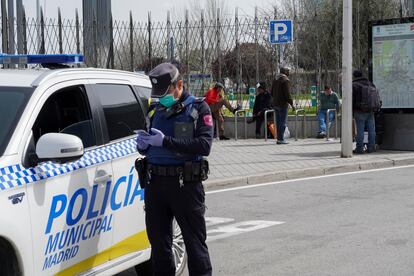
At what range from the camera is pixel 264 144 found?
1834cm

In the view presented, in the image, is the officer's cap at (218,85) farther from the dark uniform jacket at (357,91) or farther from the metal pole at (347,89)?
the metal pole at (347,89)

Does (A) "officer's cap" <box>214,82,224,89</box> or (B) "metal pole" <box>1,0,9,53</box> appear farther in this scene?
(A) "officer's cap" <box>214,82,224,89</box>

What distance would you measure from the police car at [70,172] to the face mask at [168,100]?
0.57m

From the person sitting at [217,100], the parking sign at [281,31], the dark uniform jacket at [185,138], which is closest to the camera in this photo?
the dark uniform jacket at [185,138]

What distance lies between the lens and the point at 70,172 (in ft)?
15.2

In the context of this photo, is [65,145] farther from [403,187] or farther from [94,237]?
[403,187]

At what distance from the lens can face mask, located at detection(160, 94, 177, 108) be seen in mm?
4926

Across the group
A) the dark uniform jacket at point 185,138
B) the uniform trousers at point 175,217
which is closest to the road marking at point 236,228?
the uniform trousers at point 175,217

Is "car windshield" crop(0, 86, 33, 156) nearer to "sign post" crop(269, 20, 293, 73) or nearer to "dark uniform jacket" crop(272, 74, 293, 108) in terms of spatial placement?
"dark uniform jacket" crop(272, 74, 293, 108)

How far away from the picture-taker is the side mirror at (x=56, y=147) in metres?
4.23

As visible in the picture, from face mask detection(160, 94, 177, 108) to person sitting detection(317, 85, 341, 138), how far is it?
14.9 m

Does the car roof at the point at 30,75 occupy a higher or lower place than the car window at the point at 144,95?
higher

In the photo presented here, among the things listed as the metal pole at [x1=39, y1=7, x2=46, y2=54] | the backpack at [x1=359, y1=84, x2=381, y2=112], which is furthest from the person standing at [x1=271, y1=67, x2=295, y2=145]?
the metal pole at [x1=39, y1=7, x2=46, y2=54]

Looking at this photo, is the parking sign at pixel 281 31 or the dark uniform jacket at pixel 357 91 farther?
the parking sign at pixel 281 31
